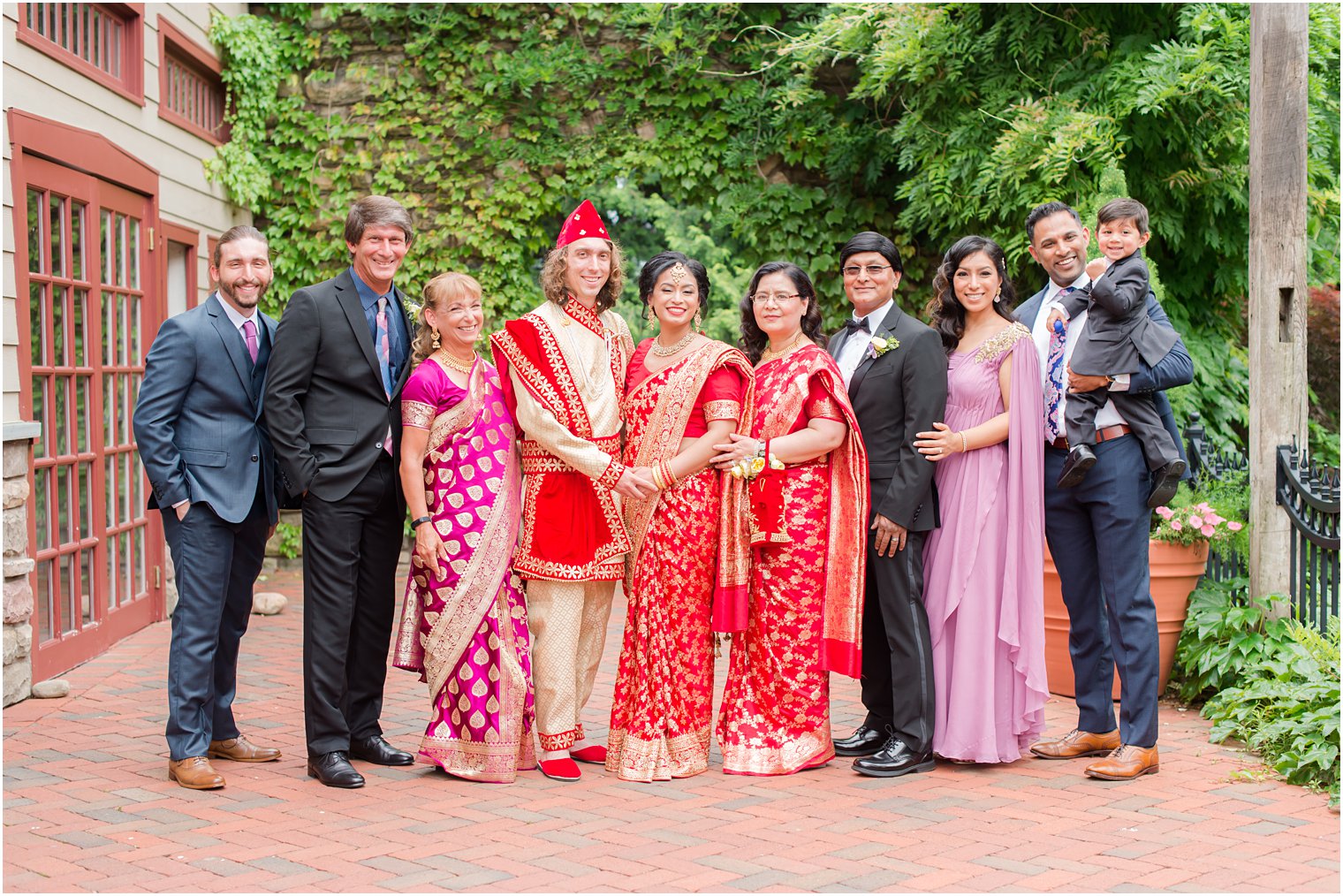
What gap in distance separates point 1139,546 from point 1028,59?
13.9 feet

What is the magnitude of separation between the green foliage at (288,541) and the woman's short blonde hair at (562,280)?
5.18m

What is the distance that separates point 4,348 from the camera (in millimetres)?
5105

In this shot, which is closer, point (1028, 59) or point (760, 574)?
point (760, 574)

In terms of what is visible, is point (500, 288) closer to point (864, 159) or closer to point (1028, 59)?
point (864, 159)

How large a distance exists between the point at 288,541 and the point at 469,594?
5.18 metres

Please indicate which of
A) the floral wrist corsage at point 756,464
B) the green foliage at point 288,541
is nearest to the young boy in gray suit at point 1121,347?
the floral wrist corsage at point 756,464

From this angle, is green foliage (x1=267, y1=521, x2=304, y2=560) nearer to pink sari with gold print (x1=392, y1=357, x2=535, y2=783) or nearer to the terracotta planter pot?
pink sari with gold print (x1=392, y1=357, x2=535, y2=783)

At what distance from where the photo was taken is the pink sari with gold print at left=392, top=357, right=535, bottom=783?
13.1ft

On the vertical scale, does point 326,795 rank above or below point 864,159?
below

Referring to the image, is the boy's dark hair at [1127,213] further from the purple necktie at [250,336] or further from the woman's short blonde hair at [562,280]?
the purple necktie at [250,336]

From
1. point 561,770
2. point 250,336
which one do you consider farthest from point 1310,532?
point 250,336

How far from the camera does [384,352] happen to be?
4.18 m

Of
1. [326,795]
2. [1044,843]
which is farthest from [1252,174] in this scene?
[326,795]

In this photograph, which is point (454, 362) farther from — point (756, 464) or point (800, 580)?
point (800, 580)
